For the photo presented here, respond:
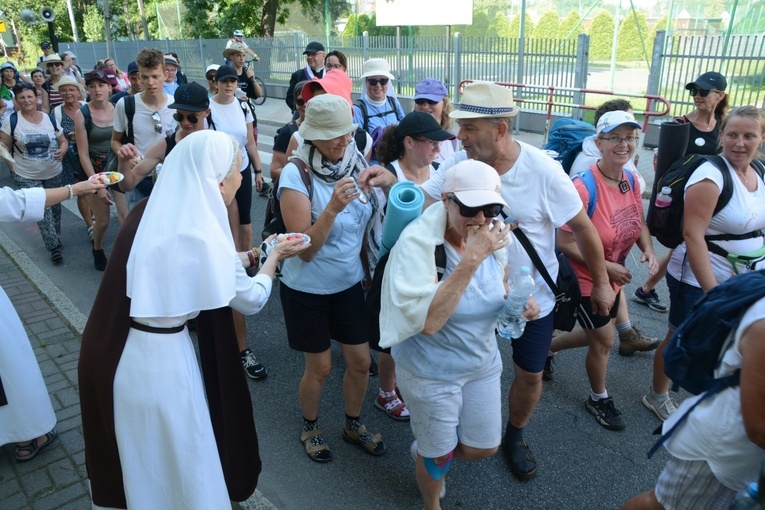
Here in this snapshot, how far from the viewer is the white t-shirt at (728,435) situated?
1.84m

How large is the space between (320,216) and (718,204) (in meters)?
2.17

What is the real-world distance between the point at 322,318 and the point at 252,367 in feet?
4.37

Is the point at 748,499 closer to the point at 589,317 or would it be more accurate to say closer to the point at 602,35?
the point at 589,317

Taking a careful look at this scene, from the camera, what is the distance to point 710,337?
1975 millimetres

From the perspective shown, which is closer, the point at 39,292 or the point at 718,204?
the point at 718,204

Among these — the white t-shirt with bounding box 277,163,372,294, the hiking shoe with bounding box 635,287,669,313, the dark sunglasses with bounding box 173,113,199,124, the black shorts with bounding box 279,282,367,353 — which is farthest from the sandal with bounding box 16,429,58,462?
the hiking shoe with bounding box 635,287,669,313

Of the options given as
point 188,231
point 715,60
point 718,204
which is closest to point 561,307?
point 718,204

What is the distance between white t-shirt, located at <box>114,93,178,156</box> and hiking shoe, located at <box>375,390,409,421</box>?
3.10 m

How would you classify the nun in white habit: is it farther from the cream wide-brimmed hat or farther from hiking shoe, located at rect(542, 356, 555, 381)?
hiking shoe, located at rect(542, 356, 555, 381)

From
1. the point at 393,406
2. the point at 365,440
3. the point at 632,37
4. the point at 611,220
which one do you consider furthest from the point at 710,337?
A: the point at 632,37

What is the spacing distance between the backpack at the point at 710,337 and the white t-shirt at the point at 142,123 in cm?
451

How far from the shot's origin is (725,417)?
74.2 inches

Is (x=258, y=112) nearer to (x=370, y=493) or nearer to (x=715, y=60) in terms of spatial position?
(x=715, y=60)

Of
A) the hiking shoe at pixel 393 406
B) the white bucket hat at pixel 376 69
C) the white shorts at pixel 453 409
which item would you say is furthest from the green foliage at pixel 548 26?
the white shorts at pixel 453 409
